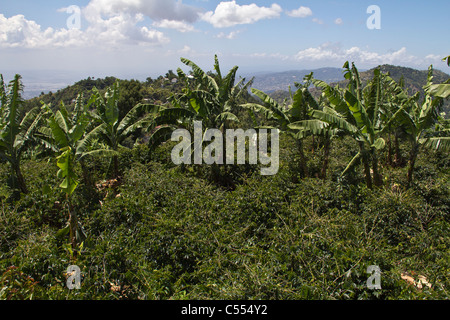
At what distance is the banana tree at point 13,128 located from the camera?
23.4 ft

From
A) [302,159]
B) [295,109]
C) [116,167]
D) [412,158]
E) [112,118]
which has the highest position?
[295,109]

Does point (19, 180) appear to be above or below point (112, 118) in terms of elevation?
below

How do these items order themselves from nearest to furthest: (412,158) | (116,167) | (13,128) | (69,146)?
1. (69,146)
2. (13,128)
3. (412,158)
4. (116,167)

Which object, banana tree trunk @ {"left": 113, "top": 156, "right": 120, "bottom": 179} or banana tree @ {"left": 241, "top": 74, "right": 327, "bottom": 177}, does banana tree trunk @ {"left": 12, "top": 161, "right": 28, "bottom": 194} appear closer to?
banana tree trunk @ {"left": 113, "top": 156, "right": 120, "bottom": 179}

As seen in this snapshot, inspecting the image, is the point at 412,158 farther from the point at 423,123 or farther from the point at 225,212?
the point at 225,212

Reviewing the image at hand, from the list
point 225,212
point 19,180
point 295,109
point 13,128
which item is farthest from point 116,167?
point 295,109

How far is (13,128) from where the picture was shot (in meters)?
7.26

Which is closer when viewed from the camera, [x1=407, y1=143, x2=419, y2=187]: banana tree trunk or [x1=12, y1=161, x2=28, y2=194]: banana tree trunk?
[x1=407, y1=143, x2=419, y2=187]: banana tree trunk

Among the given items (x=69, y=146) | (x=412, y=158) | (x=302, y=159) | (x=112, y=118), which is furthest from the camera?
(x=302, y=159)

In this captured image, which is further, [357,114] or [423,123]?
[423,123]

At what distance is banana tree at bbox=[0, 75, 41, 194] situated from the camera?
712cm

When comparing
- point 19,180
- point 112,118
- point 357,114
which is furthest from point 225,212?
point 19,180

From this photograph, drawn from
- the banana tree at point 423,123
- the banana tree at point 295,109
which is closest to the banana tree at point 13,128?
the banana tree at point 295,109

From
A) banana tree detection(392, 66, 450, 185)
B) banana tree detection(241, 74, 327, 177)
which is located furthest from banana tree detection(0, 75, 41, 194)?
banana tree detection(392, 66, 450, 185)
